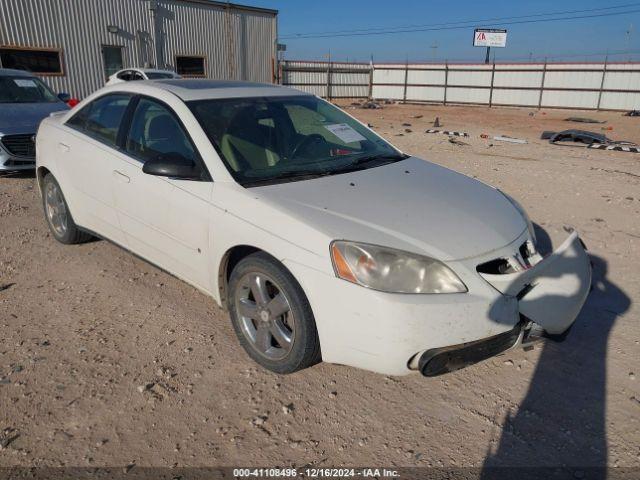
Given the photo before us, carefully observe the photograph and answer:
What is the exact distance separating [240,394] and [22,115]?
6884mm

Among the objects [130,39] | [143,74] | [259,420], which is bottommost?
[259,420]

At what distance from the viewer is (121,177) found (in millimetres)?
3562

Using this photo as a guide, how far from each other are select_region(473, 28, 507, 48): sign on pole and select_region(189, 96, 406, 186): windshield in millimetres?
36137

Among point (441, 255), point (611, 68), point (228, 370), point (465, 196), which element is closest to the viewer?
point (441, 255)

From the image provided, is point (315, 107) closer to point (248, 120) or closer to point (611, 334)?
point (248, 120)

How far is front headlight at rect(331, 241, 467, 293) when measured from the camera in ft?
7.80

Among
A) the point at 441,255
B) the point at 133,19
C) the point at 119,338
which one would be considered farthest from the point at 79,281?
the point at 133,19

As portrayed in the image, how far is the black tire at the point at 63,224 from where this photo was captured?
4.43 metres

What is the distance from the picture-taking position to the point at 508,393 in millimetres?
2736

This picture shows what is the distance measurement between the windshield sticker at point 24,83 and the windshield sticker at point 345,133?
699 centimetres

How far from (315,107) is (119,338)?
222 centimetres

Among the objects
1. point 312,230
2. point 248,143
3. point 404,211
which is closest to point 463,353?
point 404,211

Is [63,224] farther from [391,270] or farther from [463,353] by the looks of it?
[463,353]

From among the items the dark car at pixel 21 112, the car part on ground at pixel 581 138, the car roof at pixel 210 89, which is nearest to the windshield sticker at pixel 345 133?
the car roof at pixel 210 89
